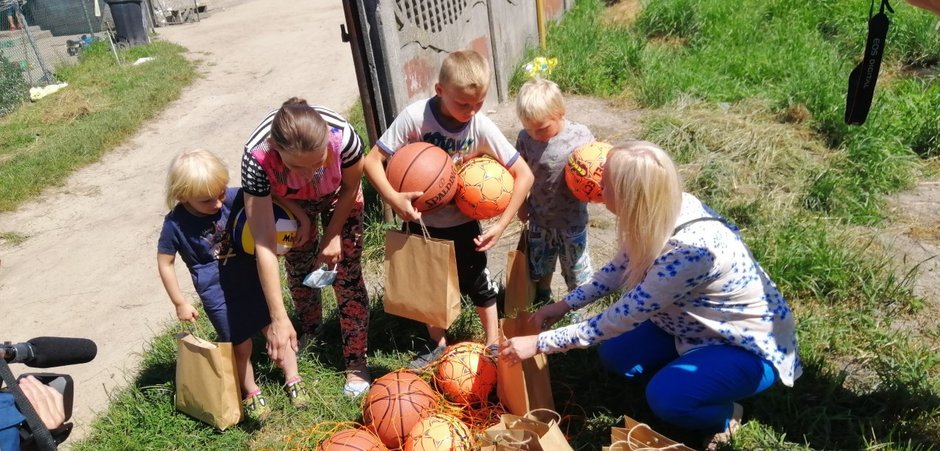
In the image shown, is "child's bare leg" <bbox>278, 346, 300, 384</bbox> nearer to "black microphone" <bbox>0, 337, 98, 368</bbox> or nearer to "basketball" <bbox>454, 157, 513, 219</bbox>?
"black microphone" <bbox>0, 337, 98, 368</bbox>

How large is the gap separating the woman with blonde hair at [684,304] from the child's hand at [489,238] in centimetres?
48

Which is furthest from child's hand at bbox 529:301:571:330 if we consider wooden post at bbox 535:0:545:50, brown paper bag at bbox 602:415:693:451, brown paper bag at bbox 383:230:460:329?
wooden post at bbox 535:0:545:50

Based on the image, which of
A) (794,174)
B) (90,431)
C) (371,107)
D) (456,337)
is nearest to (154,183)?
(371,107)

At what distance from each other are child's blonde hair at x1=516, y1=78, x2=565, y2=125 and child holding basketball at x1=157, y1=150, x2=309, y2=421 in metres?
1.49

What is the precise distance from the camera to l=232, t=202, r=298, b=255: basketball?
3.29 m

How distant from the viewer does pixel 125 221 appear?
22.2 feet

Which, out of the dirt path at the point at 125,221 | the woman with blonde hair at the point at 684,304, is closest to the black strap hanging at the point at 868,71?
the woman with blonde hair at the point at 684,304

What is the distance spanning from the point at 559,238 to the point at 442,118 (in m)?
1.02

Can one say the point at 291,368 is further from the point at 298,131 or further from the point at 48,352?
the point at 298,131

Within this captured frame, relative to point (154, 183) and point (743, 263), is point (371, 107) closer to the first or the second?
point (743, 263)

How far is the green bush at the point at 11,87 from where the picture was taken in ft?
34.5

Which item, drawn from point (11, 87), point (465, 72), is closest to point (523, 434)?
point (465, 72)

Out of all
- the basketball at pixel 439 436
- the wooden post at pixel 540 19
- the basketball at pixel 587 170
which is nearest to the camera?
the basketball at pixel 439 436

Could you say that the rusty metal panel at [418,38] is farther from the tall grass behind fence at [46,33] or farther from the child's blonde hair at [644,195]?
the tall grass behind fence at [46,33]
